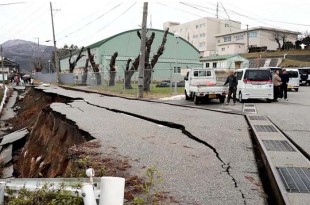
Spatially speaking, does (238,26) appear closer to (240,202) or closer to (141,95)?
(141,95)

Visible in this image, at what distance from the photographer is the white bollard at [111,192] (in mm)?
3023

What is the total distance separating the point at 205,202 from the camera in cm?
383

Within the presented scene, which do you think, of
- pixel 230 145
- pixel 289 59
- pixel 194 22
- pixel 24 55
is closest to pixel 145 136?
pixel 230 145

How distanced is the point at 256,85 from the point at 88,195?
49.9ft

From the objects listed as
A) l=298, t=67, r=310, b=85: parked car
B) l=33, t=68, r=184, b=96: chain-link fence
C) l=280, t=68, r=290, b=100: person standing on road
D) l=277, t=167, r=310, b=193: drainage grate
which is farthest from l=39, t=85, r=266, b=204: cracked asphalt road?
l=298, t=67, r=310, b=85: parked car

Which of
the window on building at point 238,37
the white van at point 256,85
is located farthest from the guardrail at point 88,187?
the window on building at point 238,37

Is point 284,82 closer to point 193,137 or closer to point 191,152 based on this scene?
point 193,137

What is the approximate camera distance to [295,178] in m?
4.75

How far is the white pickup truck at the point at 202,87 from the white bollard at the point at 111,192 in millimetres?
13545

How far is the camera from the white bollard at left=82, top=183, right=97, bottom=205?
10.4 feet

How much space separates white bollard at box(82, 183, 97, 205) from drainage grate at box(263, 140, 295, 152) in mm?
4321

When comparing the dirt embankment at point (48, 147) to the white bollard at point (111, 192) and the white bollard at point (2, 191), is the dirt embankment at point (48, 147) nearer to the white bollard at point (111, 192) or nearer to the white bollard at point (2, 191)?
the white bollard at point (2, 191)

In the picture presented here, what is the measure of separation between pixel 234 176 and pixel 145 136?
3.35m

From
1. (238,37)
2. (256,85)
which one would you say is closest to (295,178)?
(256,85)
